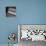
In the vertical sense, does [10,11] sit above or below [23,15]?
above

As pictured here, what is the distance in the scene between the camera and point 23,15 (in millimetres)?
3463

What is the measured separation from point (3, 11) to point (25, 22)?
65 cm

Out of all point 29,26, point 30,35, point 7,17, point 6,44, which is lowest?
point 6,44

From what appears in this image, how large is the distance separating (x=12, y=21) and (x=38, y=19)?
2.28ft

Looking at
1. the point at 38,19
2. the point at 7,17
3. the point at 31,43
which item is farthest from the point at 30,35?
the point at 7,17

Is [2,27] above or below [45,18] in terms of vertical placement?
below

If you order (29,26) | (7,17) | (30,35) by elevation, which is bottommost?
(30,35)

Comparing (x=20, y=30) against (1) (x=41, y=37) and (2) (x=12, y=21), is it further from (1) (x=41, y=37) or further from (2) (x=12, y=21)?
(1) (x=41, y=37)

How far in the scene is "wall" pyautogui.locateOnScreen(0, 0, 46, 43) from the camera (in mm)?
3445

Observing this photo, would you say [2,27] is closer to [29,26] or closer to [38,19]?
[29,26]

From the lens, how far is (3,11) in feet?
11.2

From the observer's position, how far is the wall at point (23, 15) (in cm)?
345

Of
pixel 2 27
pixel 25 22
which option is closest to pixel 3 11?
pixel 2 27

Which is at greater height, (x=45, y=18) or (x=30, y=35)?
(x=45, y=18)
